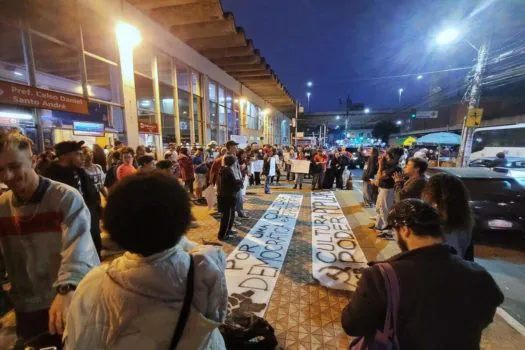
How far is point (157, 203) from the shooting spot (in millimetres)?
908

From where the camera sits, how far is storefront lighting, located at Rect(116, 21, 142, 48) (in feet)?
27.2

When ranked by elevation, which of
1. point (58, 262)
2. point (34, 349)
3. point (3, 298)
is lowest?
point (3, 298)

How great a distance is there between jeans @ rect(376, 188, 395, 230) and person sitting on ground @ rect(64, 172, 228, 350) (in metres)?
5.59

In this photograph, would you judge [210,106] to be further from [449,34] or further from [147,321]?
[147,321]

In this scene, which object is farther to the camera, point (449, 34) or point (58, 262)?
point (449, 34)

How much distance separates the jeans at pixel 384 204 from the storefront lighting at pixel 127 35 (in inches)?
360

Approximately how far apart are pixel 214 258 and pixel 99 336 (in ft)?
1.52

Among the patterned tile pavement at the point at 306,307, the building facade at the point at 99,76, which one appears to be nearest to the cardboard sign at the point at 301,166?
the building facade at the point at 99,76

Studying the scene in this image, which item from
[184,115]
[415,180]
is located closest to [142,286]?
[415,180]

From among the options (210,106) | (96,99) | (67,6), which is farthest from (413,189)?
(210,106)

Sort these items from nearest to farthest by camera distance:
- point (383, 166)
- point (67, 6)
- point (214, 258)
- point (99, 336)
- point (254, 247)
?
point (99, 336), point (214, 258), point (254, 247), point (383, 166), point (67, 6)

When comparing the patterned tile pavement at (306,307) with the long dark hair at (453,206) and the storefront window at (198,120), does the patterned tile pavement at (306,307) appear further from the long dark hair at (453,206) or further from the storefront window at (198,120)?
the storefront window at (198,120)

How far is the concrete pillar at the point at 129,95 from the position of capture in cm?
857

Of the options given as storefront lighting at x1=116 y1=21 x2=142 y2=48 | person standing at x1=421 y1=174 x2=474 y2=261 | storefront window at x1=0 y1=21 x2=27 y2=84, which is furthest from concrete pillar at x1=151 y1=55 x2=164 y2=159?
person standing at x1=421 y1=174 x2=474 y2=261
